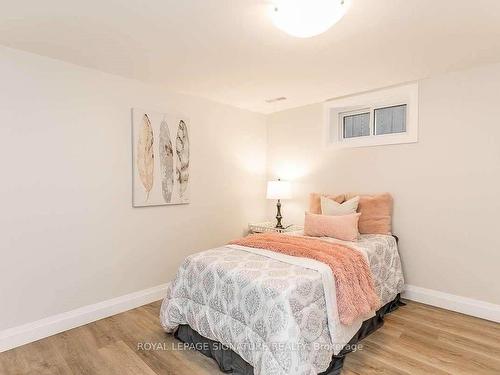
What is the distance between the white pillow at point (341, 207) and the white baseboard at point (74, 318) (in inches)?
77.5

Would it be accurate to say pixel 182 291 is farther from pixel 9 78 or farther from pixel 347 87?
pixel 347 87

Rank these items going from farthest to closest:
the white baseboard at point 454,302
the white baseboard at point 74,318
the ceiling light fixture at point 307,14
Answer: the white baseboard at point 454,302, the white baseboard at point 74,318, the ceiling light fixture at point 307,14

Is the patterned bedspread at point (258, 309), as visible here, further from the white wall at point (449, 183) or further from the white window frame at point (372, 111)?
the white window frame at point (372, 111)

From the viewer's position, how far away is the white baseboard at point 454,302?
8.64 feet

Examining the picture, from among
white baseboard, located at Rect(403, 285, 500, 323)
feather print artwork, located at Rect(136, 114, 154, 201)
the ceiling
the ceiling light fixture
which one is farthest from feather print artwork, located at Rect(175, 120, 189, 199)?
white baseboard, located at Rect(403, 285, 500, 323)

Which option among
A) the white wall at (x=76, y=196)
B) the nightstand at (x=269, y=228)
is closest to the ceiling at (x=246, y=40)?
the white wall at (x=76, y=196)

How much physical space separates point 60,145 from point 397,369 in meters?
3.02

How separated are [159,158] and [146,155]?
0.48 feet

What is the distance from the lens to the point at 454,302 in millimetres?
2824

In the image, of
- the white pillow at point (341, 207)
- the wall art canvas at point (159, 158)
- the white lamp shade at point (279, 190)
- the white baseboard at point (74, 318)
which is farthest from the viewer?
the white lamp shade at point (279, 190)

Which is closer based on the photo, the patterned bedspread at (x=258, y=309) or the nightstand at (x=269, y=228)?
the patterned bedspread at (x=258, y=309)

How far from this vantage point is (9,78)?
2271mm

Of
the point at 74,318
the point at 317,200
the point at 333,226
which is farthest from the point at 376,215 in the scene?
the point at 74,318

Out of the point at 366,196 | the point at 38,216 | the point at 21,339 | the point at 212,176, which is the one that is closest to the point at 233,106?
the point at 212,176
